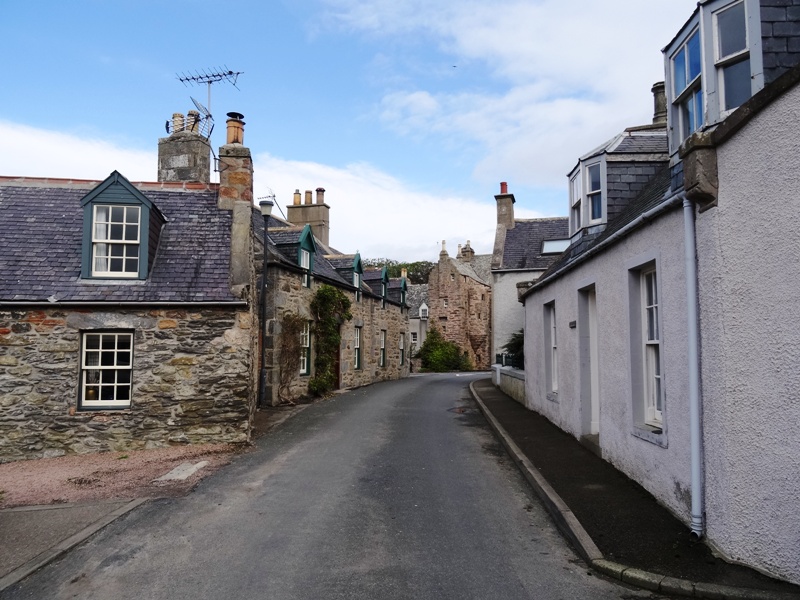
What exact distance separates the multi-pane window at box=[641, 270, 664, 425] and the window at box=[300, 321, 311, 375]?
44.0 feet

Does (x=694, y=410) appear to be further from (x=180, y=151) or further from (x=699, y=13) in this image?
(x=180, y=151)

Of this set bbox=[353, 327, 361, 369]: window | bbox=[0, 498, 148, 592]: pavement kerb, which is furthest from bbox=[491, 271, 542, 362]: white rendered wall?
bbox=[0, 498, 148, 592]: pavement kerb

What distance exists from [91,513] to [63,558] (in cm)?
155

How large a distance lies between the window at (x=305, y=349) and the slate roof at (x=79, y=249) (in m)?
6.71

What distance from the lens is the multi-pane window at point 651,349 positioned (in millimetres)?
7695

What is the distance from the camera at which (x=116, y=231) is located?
12.6 metres

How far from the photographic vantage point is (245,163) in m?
13.9

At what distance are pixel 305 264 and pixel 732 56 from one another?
51.5ft

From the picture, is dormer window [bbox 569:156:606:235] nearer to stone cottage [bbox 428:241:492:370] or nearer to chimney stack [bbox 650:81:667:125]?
chimney stack [bbox 650:81:667:125]

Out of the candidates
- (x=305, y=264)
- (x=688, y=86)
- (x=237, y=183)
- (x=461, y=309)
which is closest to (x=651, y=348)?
(x=688, y=86)

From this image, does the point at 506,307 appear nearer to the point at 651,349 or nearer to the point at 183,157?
the point at 183,157

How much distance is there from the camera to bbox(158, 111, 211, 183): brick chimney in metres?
18.3

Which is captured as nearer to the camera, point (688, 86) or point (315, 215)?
point (688, 86)

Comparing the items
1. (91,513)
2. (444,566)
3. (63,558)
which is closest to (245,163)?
(91,513)
